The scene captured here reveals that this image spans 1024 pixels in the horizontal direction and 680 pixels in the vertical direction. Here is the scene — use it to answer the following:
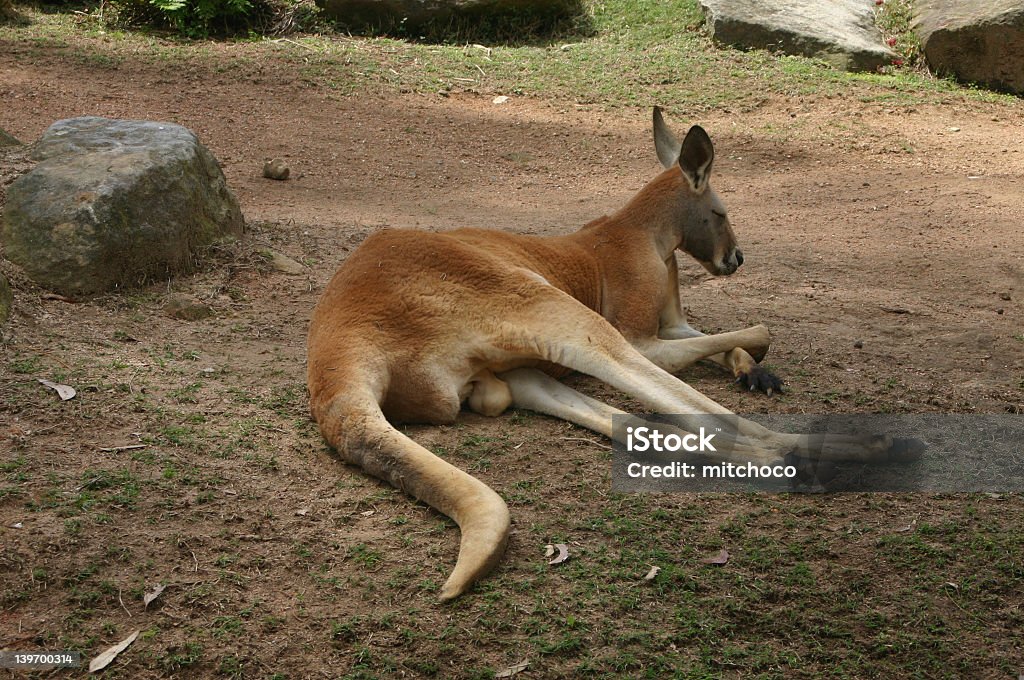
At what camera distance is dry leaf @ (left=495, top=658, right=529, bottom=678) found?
8.57 ft

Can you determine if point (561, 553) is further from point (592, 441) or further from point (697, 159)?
point (697, 159)

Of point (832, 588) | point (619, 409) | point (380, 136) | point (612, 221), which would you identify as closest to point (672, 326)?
point (612, 221)

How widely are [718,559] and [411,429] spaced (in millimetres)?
1296

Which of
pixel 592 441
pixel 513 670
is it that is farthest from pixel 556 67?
pixel 513 670

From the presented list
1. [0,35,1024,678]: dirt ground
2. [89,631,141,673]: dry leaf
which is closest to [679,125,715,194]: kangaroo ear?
[0,35,1024,678]: dirt ground

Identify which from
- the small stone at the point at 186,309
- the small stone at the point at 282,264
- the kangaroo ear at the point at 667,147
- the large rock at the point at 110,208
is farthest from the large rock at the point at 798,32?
the small stone at the point at 186,309

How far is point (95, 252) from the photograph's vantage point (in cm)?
489

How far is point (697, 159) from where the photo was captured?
493 cm

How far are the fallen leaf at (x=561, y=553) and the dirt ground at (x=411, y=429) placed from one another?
0.03m

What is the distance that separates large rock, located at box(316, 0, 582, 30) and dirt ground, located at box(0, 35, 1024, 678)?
282cm

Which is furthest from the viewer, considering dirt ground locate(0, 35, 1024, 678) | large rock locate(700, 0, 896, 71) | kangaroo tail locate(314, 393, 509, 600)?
large rock locate(700, 0, 896, 71)

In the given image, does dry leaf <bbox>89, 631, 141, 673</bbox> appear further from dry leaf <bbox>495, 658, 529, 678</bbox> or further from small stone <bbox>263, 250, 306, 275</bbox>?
small stone <bbox>263, 250, 306, 275</bbox>

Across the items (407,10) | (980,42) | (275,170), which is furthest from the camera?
(407,10)

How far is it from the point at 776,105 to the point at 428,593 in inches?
317
